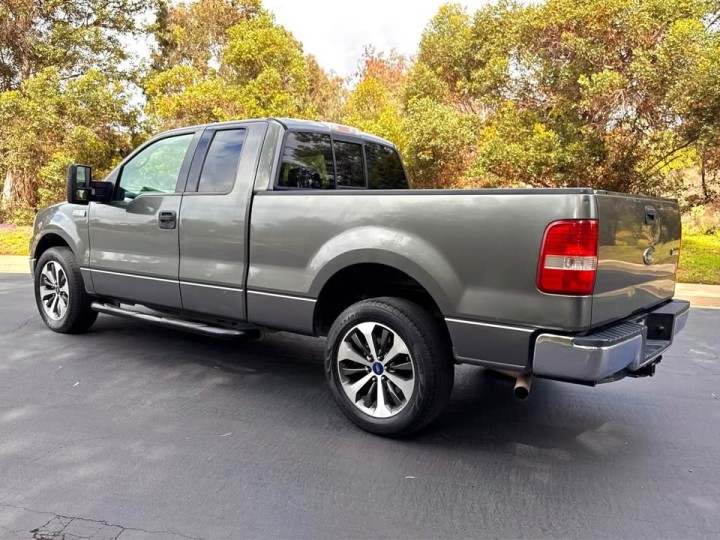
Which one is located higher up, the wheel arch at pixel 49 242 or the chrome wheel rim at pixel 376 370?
the wheel arch at pixel 49 242

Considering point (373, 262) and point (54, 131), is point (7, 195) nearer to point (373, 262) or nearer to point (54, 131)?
point (54, 131)

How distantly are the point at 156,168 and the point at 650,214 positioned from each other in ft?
12.5

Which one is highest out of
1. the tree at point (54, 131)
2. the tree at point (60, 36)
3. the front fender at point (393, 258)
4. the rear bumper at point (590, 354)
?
the tree at point (60, 36)

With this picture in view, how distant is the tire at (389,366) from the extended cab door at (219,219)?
3.08ft

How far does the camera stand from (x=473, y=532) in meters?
2.43

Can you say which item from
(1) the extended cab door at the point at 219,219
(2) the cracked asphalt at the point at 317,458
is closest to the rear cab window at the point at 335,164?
(1) the extended cab door at the point at 219,219

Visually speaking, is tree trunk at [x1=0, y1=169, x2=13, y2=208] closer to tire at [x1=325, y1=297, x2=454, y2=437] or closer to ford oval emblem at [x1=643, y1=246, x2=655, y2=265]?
tire at [x1=325, y1=297, x2=454, y2=437]

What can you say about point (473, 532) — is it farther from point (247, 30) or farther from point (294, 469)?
point (247, 30)

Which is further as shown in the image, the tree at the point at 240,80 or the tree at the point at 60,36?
the tree at the point at 60,36

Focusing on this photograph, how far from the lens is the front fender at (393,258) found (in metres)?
3.04

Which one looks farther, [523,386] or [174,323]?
[174,323]

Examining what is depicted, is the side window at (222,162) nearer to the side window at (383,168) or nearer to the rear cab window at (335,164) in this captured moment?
the rear cab window at (335,164)

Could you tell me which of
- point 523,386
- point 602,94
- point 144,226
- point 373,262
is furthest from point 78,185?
point 602,94

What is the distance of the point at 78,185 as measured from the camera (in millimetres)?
4828
